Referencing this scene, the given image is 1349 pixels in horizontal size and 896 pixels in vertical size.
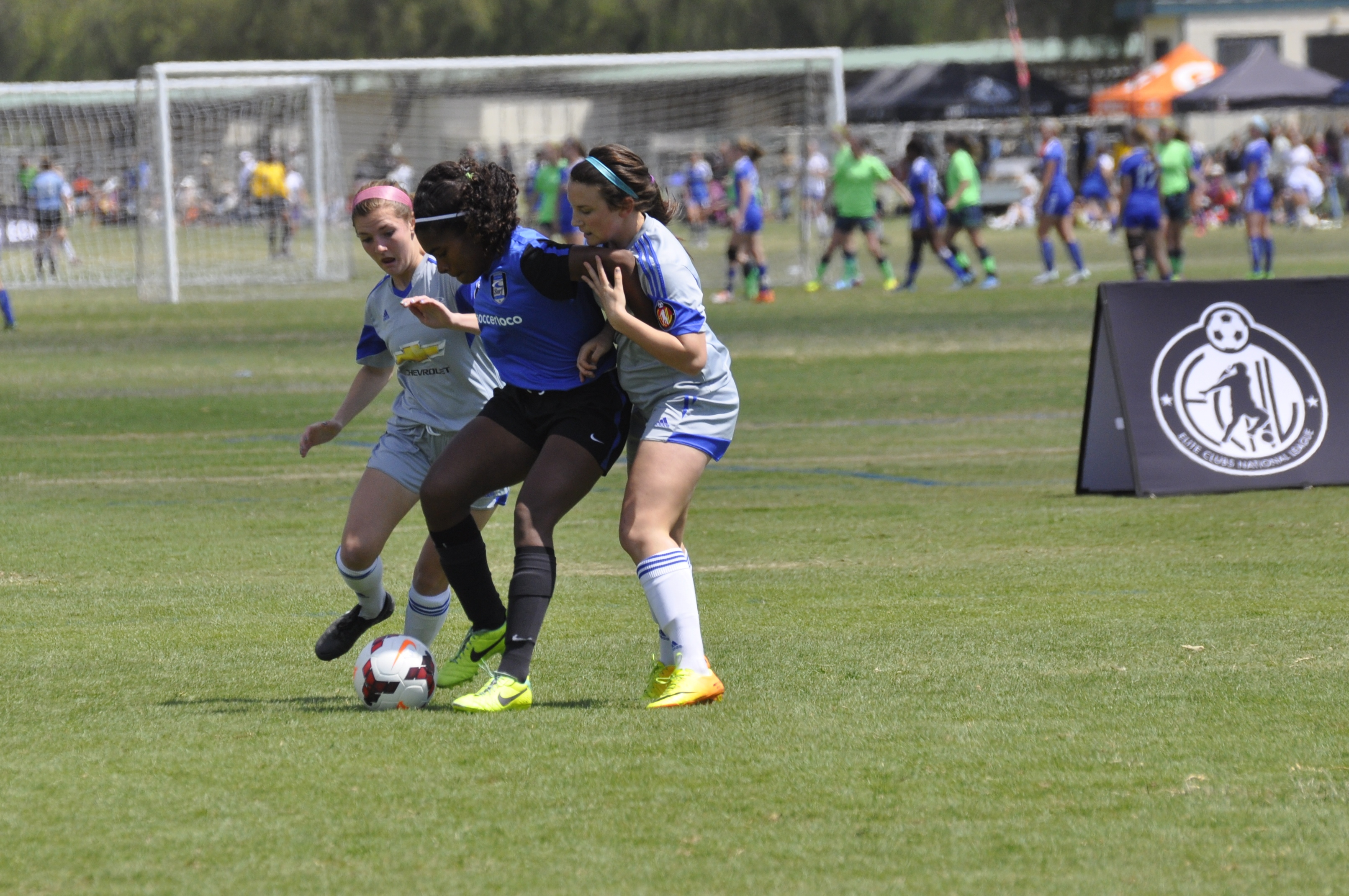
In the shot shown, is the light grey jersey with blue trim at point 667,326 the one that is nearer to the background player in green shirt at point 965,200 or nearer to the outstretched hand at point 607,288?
the outstretched hand at point 607,288

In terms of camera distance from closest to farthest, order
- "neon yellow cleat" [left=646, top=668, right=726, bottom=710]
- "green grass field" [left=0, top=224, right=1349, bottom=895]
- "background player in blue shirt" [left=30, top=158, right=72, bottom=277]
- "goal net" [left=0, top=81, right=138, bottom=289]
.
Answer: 1. "green grass field" [left=0, top=224, right=1349, bottom=895]
2. "neon yellow cleat" [left=646, top=668, right=726, bottom=710]
3. "background player in blue shirt" [left=30, top=158, right=72, bottom=277]
4. "goal net" [left=0, top=81, right=138, bottom=289]

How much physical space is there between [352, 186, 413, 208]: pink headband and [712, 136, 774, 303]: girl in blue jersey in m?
18.1

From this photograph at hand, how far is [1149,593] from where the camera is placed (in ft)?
24.2

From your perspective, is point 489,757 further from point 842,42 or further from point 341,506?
point 842,42

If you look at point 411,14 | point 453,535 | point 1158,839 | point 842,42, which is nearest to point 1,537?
point 453,535

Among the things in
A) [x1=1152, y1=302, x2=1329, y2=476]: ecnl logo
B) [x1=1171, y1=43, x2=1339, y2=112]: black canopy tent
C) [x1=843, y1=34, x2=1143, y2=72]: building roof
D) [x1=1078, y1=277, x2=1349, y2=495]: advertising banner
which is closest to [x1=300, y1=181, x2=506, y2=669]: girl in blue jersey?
[x1=1078, y1=277, x2=1349, y2=495]: advertising banner

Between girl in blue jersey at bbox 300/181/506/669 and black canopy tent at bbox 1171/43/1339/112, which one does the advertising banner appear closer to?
girl in blue jersey at bbox 300/181/506/669

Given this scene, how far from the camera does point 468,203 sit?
5.46 meters

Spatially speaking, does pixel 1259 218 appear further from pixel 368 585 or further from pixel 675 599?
pixel 675 599

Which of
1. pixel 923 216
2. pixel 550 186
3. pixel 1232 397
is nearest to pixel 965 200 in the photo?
pixel 923 216

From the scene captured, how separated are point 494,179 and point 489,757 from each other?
1.80 meters

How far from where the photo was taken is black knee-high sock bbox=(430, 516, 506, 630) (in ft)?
19.0

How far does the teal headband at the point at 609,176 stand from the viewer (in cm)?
531

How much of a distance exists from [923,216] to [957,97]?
2766cm
